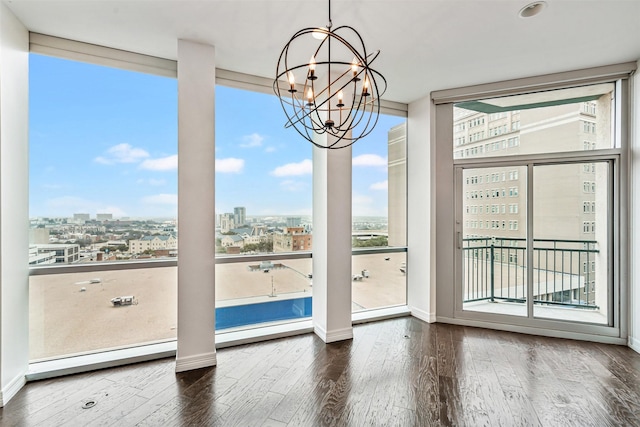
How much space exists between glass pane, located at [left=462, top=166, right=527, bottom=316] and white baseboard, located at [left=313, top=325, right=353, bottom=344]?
1651 mm

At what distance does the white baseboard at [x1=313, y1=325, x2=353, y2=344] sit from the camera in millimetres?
3424

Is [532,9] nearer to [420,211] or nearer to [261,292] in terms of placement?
[420,211]

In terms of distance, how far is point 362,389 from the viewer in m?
2.51

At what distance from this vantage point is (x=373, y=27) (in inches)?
101

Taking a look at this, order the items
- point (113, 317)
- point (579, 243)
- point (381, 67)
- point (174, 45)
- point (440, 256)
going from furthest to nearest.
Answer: point (440, 256) < point (579, 243) < point (381, 67) < point (113, 317) < point (174, 45)

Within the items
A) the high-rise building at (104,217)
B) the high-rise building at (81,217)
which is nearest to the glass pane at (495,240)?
the high-rise building at (104,217)

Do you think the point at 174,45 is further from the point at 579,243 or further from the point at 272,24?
the point at 579,243

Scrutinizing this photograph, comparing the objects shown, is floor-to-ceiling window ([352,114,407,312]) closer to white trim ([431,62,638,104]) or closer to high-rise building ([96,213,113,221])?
white trim ([431,62,638,104])

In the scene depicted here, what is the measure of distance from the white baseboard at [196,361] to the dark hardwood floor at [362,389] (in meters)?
0.08

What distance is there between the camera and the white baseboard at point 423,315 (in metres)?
4.05

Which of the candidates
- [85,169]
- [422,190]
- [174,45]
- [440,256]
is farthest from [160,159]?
[440,256]

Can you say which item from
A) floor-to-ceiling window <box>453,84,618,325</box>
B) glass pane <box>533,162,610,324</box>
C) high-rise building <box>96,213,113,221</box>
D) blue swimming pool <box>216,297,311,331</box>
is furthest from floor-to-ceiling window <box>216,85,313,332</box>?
glass pane <box>533,162,610,324</box>

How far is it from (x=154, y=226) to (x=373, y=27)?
9.24ft

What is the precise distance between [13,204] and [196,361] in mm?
2005
